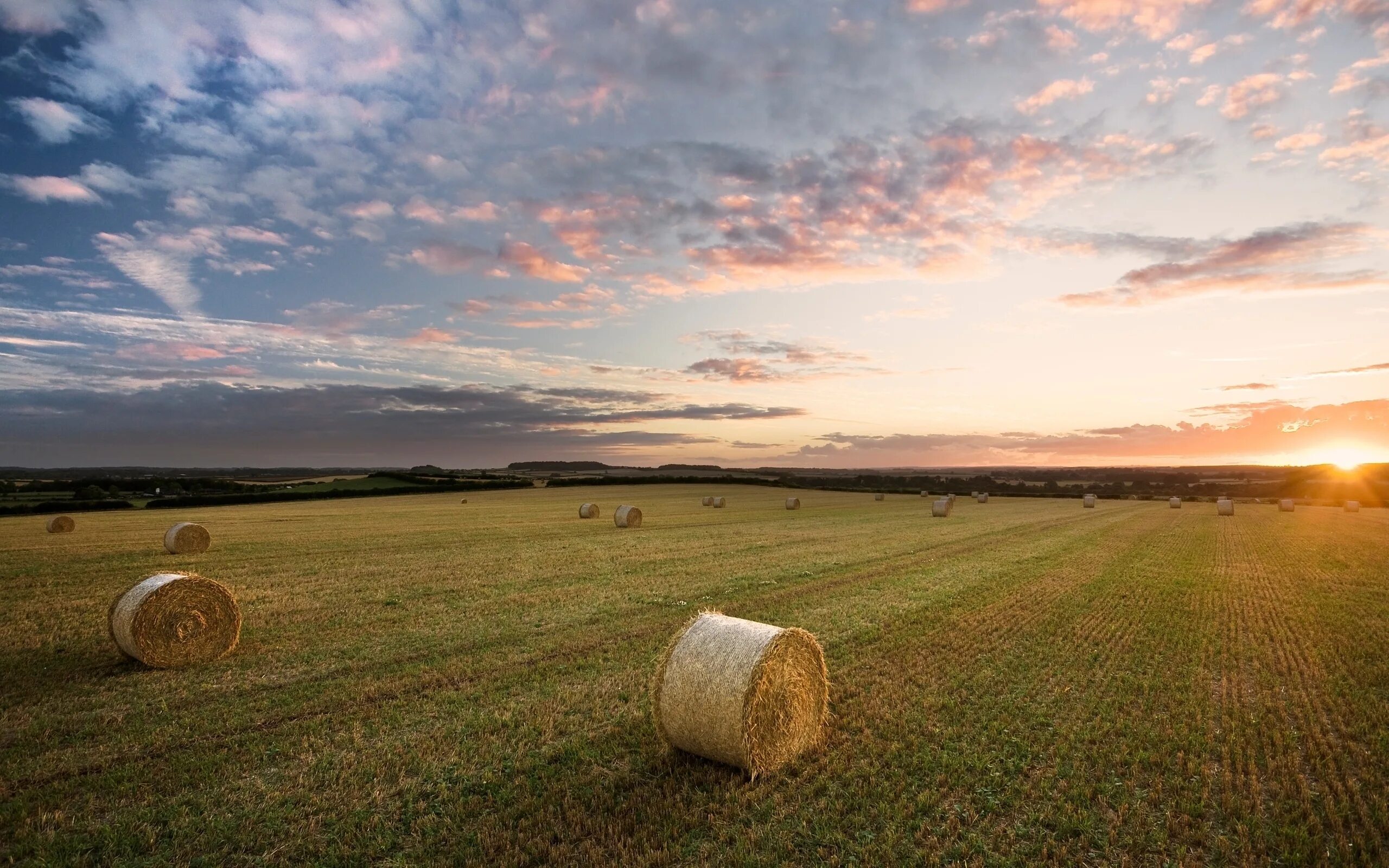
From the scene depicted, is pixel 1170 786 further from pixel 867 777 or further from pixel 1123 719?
pixel 867 777

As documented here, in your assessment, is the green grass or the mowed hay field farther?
the green grass

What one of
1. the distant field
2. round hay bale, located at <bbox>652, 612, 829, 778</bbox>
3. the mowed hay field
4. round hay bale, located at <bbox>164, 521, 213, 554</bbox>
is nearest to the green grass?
the distant field

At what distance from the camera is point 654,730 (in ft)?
26.3

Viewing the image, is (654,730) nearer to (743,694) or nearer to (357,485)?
(743,694)

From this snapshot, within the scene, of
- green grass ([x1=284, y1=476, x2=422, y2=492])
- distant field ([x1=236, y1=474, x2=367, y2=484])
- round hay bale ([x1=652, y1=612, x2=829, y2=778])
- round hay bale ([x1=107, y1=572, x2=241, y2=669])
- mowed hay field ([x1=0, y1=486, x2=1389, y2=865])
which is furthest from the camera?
distant field ([x1=236, y1=474, x2=367, y2=484])

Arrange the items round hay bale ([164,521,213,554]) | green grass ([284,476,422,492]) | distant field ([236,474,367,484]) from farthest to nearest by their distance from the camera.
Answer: distant field ([236,474,367,484]), green grass ([284,476,422,492]), round hay bale ([164,521,213,554])

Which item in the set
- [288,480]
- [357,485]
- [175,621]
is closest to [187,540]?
[175,621]

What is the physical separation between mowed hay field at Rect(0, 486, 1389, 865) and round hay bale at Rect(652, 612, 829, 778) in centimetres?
25

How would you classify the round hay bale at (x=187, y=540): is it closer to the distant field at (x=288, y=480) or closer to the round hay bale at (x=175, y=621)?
the round hay bale at (x=175, y=621)

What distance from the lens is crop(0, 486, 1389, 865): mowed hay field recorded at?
578 cm

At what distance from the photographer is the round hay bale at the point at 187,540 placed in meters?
22.6

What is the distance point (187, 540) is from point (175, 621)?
49.0ft

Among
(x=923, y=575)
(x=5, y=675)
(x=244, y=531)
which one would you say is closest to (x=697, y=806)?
(x=5, y=675)

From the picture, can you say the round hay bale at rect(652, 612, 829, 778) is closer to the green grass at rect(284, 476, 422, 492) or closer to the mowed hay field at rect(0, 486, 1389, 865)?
the mowed hay field at rect(0, 486, 1389, 865)
